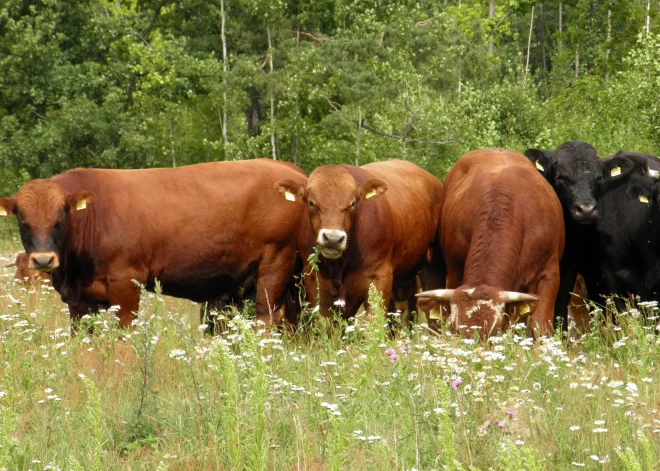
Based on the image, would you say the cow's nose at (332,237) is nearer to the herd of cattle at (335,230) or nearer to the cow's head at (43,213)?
the herd of cattle at (335,230)

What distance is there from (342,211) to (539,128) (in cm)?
2085

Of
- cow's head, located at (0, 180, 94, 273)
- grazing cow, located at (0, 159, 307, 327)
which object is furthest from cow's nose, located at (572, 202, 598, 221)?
cow's head, located at (0, 180, 94, 273)

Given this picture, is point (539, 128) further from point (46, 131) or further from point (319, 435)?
point (319, 435)

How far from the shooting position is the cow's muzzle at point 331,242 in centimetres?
865

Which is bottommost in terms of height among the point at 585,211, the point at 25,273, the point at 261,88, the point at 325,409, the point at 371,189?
the point at 25,273

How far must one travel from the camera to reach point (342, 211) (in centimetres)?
912

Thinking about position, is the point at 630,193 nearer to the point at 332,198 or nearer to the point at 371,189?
the point at 371,189

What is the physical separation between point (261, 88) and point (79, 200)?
20.6 metres

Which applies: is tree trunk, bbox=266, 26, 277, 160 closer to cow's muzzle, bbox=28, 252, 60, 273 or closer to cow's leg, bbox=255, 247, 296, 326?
cow's leg, bbox=255, 247, 296, 326

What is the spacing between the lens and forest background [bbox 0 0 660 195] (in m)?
27.0

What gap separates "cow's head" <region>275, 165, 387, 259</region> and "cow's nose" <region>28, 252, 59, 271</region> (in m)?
2.30

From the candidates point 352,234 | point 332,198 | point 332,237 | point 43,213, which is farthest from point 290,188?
point 43,213

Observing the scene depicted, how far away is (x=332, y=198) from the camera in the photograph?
9188 millimetres

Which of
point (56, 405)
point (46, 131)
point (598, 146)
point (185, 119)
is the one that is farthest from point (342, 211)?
point (185, 119)
